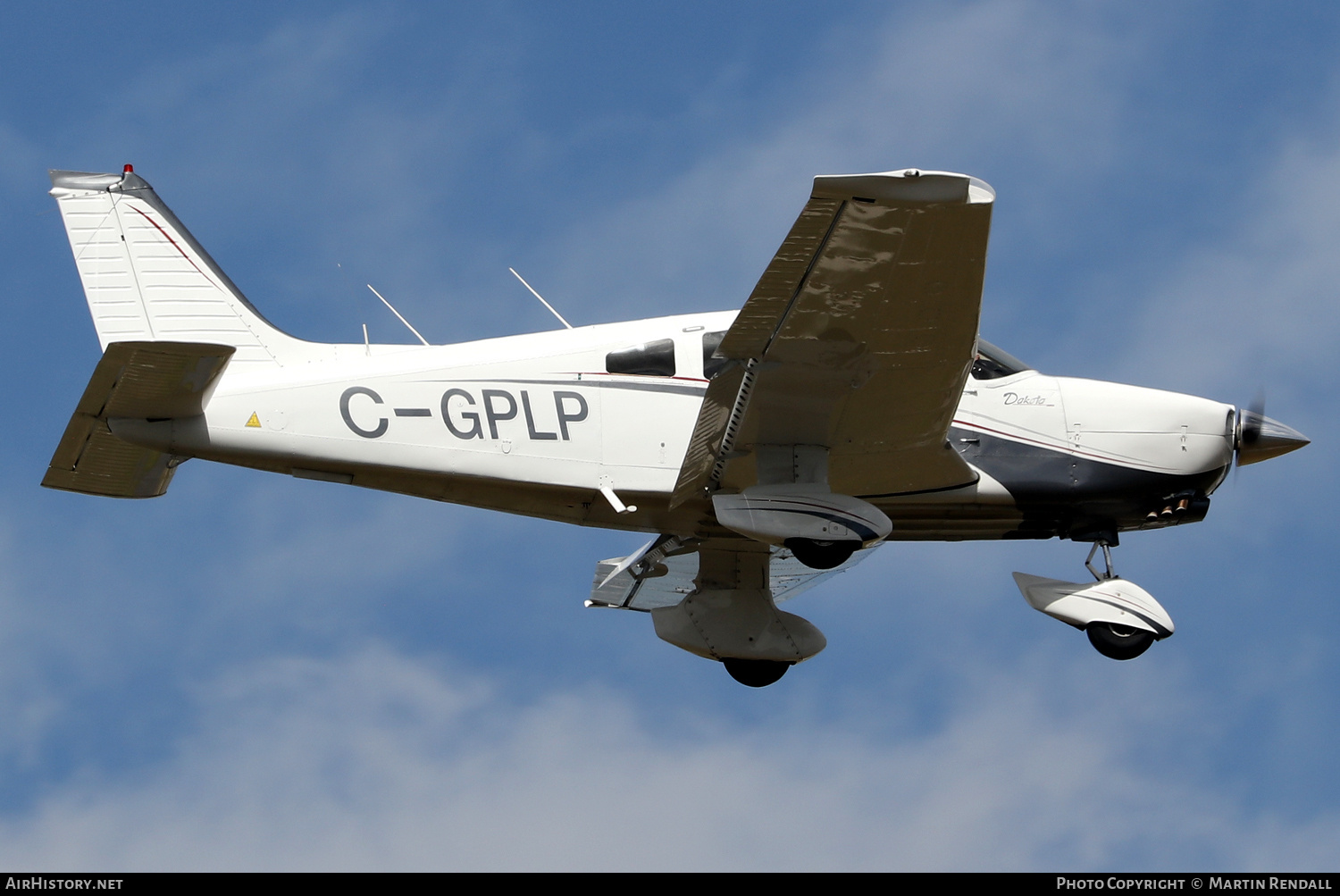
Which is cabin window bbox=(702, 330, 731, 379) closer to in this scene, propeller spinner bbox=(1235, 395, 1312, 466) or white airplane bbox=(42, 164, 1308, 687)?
white airplane bbox=(42, 164, 1308, 687)

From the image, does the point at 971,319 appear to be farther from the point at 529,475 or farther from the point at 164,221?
the point at 164,221

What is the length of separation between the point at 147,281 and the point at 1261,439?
9.60 m

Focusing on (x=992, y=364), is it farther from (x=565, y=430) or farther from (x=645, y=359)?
(x=565, y=430)

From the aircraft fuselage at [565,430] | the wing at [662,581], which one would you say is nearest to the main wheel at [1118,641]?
the aircraft fuselage at [565,430]

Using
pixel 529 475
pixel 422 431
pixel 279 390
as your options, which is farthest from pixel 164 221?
pixel 529 475

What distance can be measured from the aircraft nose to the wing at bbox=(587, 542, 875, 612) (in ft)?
13.1

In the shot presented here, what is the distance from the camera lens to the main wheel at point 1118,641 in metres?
12.5

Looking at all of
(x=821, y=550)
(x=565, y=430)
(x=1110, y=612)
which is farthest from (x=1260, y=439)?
(x=565, y=430)

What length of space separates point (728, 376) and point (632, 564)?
4569 millimetres

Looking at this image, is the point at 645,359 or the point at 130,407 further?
the point at 645,359

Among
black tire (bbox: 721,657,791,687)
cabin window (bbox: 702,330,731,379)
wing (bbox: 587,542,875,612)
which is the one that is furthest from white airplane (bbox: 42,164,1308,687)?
wing (bbox: 587,542,875,612)

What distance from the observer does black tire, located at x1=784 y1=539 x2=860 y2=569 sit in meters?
11.3

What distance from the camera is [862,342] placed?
33.6 ft

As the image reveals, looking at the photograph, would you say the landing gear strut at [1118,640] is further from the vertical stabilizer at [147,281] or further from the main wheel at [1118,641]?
the vertical stabilizer at [147,281]
